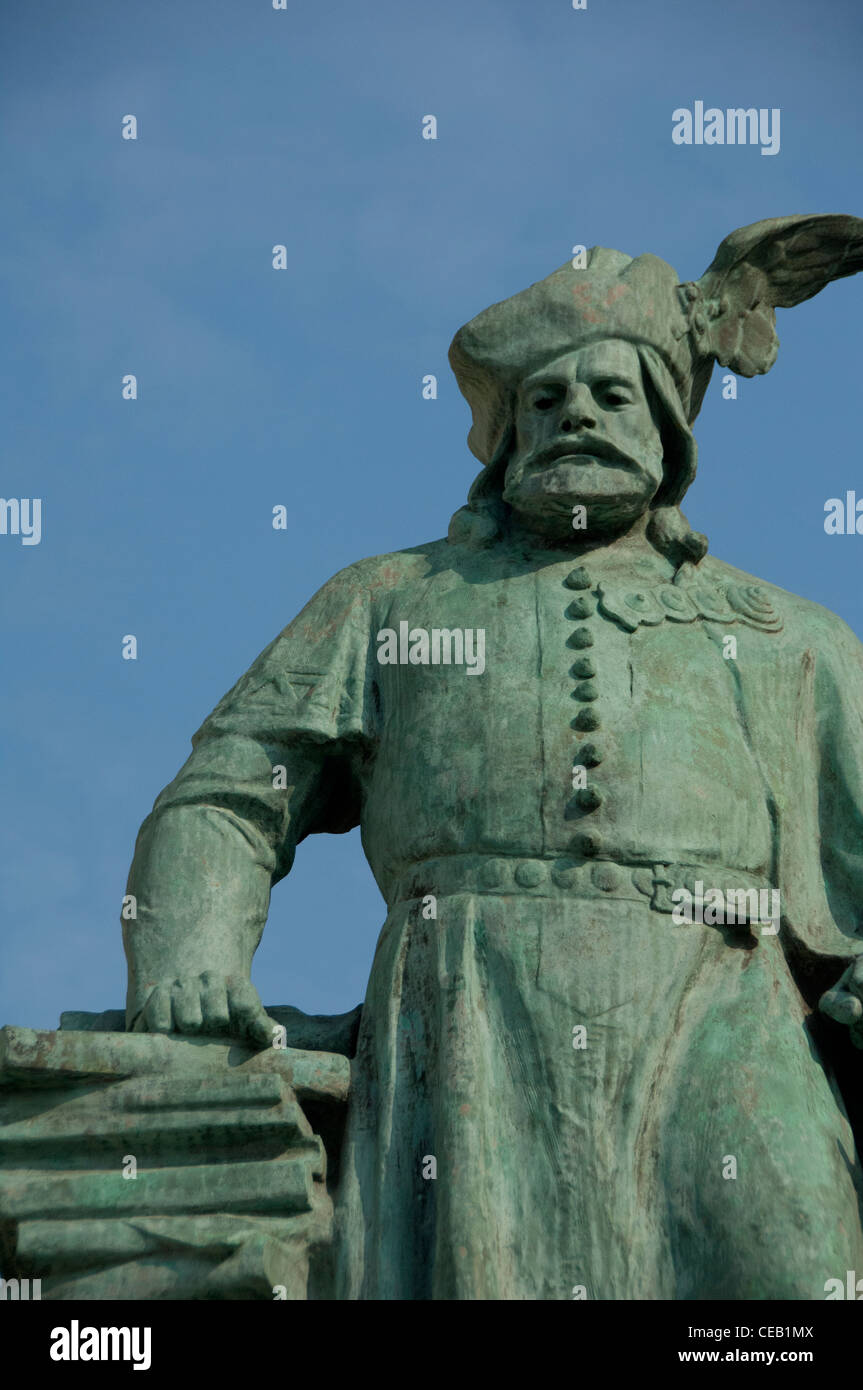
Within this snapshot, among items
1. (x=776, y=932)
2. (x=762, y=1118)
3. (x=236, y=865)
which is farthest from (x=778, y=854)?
(x=236, y=865)

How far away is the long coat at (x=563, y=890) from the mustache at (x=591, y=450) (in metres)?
0.48

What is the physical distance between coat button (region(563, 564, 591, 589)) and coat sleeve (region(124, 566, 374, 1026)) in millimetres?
922

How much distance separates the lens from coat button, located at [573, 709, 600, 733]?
10.9m

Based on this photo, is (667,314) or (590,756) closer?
(590,756)

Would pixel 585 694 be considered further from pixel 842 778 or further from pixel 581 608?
pixel 842 778

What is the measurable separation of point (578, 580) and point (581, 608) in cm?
21

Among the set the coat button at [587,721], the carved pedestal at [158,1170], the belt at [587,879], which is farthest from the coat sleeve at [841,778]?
the carved pedestal at [158,1170]

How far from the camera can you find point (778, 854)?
11039mm

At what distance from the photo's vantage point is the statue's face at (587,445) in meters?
11.6

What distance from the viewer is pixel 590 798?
1068 centimetres

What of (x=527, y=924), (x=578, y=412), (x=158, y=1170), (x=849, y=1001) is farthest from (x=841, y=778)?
(x=158, y=1170)

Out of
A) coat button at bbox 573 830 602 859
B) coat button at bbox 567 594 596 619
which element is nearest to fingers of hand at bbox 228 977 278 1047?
coat button at bbox 573 830 602 859

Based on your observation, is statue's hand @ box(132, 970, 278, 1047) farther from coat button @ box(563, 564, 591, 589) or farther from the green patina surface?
coat button @ box(563, 564, 591, 589)
